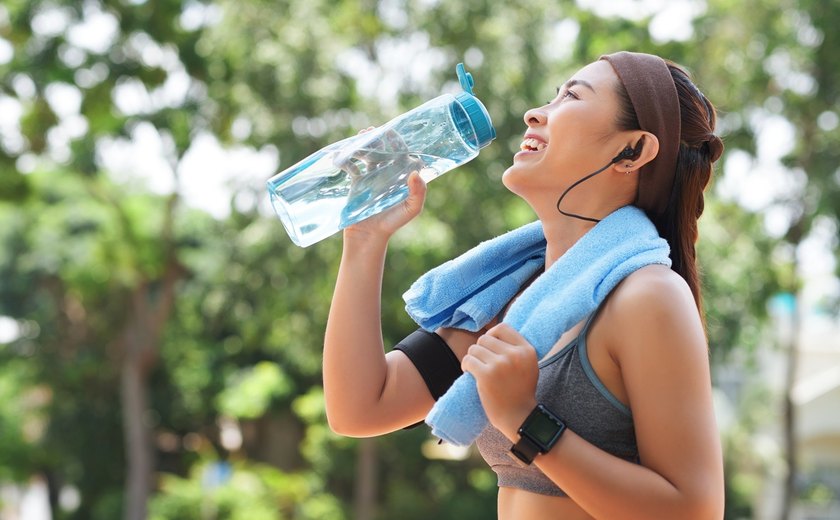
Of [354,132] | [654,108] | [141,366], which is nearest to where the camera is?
[654,108]

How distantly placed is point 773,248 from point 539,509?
443 inches

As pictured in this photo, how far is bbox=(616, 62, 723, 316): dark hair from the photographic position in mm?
1588

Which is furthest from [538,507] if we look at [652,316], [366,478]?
[366,478]

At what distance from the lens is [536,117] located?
63.9 inches

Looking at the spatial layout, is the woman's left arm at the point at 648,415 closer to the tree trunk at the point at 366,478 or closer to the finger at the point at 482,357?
the finger at the point at 482,357

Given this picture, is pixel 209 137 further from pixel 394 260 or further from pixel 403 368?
pixel 403 368

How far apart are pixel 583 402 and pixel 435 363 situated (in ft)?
1.30

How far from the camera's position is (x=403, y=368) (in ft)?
5.75

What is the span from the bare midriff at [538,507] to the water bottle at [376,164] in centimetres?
50

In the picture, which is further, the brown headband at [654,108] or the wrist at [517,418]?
the brown headband at [654,108]

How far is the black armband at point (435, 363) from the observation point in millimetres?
1762

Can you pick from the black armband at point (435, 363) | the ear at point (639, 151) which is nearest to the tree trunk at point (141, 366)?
the black armband at point (435, 363)

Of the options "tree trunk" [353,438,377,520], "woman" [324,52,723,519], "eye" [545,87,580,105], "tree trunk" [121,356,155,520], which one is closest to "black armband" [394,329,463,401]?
"woman" [324,52,723,519]

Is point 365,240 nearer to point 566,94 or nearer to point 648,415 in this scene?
point 566,94
